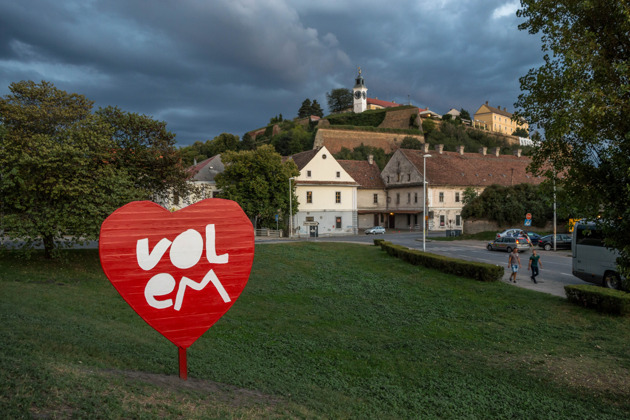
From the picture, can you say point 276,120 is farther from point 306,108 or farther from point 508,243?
point 508,243

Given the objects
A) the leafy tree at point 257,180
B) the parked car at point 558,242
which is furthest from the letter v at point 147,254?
the leafy tree at point 257,180

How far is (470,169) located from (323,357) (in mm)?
64523

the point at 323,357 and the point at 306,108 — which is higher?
the point at 306,108

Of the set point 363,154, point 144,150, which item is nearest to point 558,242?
point 144,150

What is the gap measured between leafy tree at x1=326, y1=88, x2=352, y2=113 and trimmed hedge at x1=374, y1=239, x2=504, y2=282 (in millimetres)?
122042

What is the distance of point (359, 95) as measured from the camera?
5300 inches

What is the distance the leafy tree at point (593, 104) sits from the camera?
748 cm

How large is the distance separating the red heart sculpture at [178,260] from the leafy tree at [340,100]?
142998 millimetres

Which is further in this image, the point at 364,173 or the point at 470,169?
the point at 364,173

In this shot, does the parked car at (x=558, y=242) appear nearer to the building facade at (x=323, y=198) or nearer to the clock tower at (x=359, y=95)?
the building facade at (x=323, y=198)

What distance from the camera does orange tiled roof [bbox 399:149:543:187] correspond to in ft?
217

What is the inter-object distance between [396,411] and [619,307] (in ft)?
39.2

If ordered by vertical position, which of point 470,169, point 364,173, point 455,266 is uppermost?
point 470,169

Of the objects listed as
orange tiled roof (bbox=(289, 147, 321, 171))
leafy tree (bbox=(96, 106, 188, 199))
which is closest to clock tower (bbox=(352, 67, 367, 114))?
orange tiled roof (bbox=(289, 147, 321, 171))
